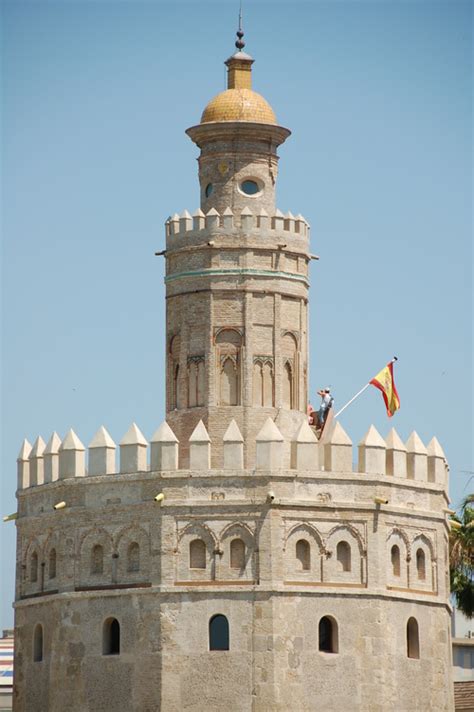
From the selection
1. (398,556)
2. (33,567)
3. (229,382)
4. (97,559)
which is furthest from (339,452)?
(33,567)

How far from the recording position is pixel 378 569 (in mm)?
54000

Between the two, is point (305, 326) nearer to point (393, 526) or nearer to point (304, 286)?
point (304, 286)

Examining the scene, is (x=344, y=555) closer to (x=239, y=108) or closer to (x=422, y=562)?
(x=422, y=562)

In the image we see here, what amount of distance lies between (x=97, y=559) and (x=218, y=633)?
4.01 m

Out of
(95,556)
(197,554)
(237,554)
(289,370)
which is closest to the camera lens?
(237,554)

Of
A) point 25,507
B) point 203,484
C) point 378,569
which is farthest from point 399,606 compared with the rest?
point 25,507

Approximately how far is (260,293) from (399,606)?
856 centimetres

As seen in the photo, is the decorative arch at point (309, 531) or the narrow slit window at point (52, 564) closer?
the decorative arch at point (309, 531)

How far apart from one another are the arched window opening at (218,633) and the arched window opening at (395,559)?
15.0 feet

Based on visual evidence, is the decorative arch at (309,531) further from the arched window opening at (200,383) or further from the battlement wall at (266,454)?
the arched window opening at (200,383)

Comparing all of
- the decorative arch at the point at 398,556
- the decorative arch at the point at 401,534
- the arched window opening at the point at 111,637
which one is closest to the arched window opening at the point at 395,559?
the decorative arch at the point at 398,556

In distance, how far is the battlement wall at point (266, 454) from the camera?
53.7m

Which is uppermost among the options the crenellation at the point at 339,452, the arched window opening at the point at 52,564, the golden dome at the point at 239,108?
the golden dome at the point at 239,108

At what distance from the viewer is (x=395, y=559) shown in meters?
55.0
